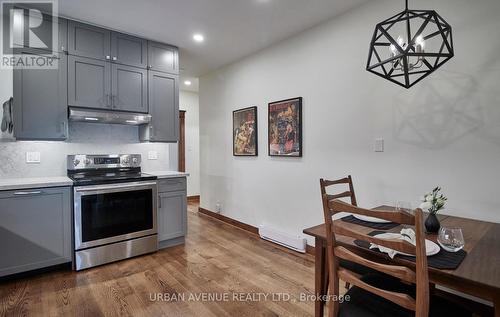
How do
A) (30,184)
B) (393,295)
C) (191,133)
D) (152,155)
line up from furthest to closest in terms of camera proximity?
(191,133)
(152,155)
(30,184)
(393,295)

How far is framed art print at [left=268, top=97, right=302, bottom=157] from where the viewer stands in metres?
3.14

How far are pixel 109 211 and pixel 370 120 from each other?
2.85m

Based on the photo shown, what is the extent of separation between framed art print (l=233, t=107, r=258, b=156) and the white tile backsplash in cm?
107

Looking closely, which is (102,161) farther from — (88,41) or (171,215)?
(88,41)

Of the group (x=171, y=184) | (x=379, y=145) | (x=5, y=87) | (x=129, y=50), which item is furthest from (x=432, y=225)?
(x=5, y=87)

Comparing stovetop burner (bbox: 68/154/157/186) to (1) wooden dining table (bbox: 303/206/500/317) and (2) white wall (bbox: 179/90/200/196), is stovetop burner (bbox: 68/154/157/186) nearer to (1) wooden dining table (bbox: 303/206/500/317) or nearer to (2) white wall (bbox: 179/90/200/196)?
(1) wooden dining table (bbox: 303/206/500/317)

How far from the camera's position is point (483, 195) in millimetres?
1872

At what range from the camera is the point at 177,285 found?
240 centimetres

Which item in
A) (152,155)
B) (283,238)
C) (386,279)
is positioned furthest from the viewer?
(152,155)

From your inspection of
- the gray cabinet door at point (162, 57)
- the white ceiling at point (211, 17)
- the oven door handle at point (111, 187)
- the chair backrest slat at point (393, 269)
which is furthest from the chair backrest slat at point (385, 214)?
the gray cabinet door at point (162, 57)

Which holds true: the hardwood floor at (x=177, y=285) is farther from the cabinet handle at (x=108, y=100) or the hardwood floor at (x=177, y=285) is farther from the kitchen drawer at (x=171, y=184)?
the cabinet handle at (x=108, y=100)

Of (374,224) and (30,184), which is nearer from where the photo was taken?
(374,224)

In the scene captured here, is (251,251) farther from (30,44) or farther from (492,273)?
(30,44)

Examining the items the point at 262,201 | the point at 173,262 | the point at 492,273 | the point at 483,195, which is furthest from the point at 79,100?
the point at 483,195
